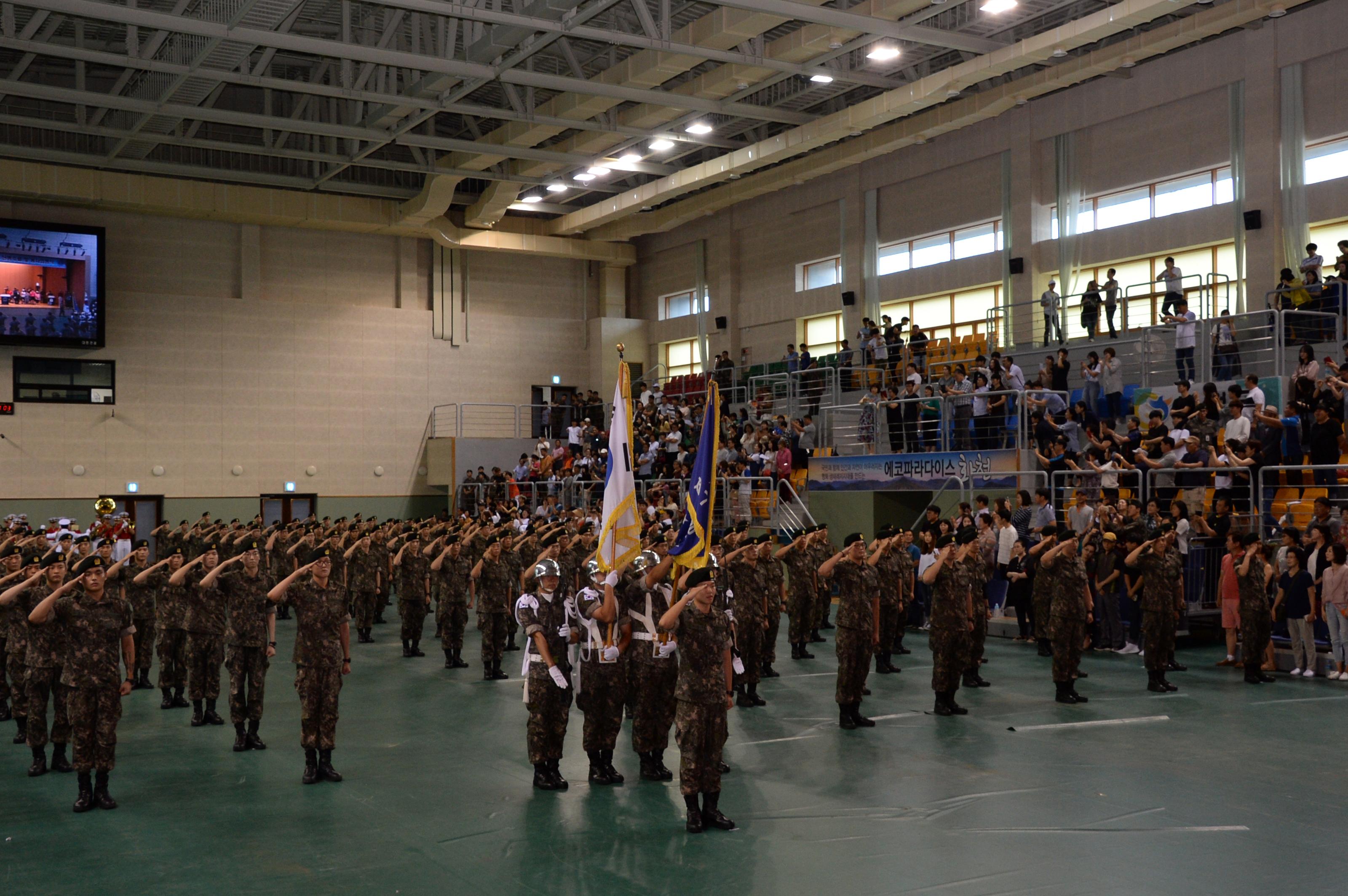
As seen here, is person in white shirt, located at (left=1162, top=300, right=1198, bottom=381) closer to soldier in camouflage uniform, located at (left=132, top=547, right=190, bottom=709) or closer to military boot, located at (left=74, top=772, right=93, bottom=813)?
soldier in camouflage uniform, located at (left=132, top=547, right=190, bottom=709)

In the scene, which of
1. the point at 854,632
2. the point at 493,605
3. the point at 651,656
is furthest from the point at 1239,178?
the point at 651,656

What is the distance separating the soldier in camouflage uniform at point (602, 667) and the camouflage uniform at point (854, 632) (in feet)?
9.65

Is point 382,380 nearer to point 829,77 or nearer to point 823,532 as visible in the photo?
point 829,77

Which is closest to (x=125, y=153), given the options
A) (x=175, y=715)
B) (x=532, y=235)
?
(x=532, y=235)

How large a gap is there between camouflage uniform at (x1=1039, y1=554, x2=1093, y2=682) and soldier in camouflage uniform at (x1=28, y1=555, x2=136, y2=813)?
30.5 feet

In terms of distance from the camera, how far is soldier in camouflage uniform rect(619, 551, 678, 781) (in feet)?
30.8

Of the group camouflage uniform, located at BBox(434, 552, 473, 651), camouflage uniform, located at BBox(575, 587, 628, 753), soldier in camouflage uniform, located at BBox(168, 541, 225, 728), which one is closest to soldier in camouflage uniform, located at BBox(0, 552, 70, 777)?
soldier in camouflage uniform, located at BBox(168, 541, 225, 728)

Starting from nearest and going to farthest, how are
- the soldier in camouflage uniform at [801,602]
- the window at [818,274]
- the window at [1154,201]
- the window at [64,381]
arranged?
the soldier in camouflage uniform at [801,602] < the window at [1154,201] < the window at [64,381] < the window at [818,274]

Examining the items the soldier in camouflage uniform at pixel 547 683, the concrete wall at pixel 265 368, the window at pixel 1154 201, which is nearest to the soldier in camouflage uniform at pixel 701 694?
the soldier in camouflage uniform at pixel 547 683

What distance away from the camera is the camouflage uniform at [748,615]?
532 inches

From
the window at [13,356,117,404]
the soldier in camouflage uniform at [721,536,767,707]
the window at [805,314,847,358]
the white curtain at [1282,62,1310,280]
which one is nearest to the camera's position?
the soldier in camouflage uniform at [721,536,767,707]

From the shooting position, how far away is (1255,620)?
14.3m

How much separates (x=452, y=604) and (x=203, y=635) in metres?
5.09

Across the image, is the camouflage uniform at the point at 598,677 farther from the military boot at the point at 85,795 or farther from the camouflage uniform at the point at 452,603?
the camouflage uniform at the point at 452,603
